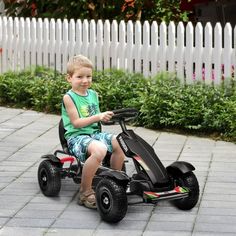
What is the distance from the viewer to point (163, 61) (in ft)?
34.7

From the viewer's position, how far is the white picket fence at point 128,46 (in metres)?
10.1

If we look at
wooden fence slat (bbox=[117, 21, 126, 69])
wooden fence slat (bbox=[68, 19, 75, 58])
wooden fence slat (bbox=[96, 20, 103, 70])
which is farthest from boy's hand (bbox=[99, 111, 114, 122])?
wooden fence slat (bbox=[68, 19, 75, 58])

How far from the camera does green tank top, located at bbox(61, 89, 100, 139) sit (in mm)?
6355

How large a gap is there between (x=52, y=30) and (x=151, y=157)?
246 inches

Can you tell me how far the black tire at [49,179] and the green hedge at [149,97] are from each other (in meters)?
3.12

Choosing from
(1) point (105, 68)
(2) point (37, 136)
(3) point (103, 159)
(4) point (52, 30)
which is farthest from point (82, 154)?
(4) point (52, 30)

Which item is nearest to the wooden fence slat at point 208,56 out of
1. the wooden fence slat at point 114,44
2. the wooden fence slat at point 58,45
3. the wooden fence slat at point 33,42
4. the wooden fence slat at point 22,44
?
the wooden fence slat at point 114,44

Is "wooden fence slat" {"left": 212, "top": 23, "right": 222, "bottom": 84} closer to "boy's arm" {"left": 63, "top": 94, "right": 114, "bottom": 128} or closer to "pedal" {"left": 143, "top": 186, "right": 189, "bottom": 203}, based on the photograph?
"boy's arm" {"left": 63, "top": 94, "right": 114, "bottom": 128}

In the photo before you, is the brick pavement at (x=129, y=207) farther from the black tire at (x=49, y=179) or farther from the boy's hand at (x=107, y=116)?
the boy's hand at (x=107, y=116)

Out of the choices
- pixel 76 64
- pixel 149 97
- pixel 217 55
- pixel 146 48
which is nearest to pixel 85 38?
pixel 146 48

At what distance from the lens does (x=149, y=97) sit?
382 inches

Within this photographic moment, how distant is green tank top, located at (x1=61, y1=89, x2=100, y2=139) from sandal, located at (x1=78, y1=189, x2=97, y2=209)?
58 centimetres

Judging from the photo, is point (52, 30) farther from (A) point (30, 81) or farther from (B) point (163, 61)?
(B) point (163, 61)

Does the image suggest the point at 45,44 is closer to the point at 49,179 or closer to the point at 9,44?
the point at 9,44
